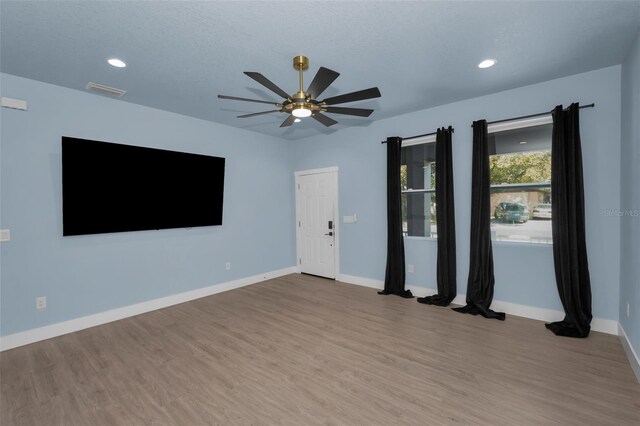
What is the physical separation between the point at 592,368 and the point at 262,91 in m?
4.28

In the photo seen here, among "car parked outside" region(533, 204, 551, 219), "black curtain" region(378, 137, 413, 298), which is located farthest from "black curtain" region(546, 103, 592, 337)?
"black curtain" region(378, 137, 413, 298)

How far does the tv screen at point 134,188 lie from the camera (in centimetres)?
337

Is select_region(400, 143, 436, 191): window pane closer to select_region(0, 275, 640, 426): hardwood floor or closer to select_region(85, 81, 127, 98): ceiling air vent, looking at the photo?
select_region(0, 275, 640, 426): hardwood floor

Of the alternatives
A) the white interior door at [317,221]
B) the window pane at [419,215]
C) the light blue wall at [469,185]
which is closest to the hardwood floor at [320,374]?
the light blue wall at [469,185]

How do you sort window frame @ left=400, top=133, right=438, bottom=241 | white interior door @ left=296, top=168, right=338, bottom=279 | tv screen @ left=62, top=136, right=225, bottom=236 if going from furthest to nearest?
white interior door @ left=296, top=168, right=338, bottom=279 → window frame @ left=400, top=133, right=438, bottom=241 → tv screen @ left=62, top=136, right=225, bottom=236

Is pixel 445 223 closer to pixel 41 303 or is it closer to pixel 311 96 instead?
pixel 311 96

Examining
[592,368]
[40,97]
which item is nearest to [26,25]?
[40,97]

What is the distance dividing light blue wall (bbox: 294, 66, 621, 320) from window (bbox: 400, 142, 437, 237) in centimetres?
25

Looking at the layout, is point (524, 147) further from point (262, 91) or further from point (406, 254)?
point (262, 91)

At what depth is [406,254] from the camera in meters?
4.67

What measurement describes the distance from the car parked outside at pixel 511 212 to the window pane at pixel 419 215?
85cm

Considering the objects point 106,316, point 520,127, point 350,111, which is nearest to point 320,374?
point 350,111

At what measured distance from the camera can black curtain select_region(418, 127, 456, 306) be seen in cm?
409

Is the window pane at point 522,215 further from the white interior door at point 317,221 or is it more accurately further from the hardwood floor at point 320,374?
the white interior door at point 317,221
